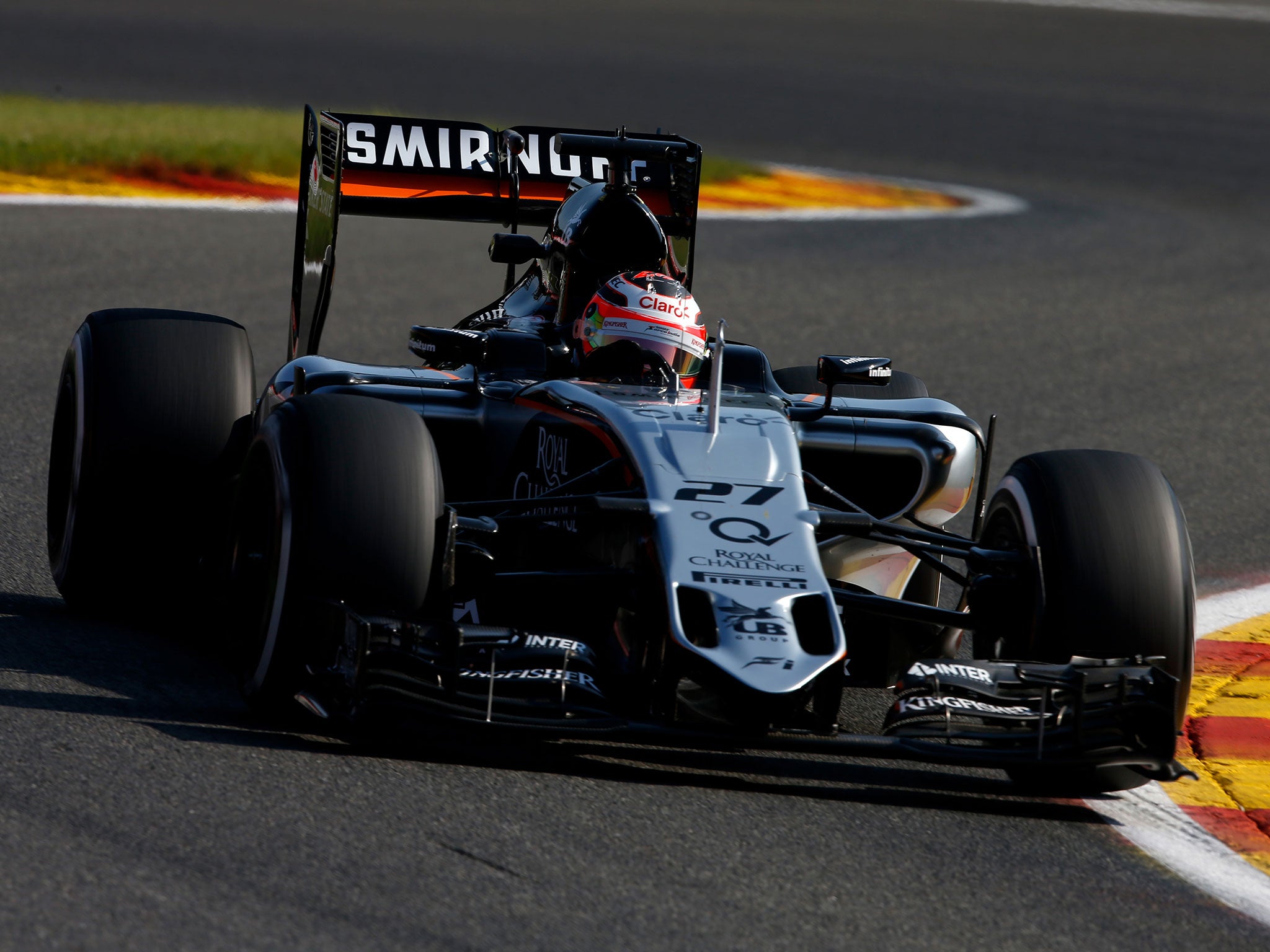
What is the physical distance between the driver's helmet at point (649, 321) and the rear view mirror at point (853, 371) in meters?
0.44

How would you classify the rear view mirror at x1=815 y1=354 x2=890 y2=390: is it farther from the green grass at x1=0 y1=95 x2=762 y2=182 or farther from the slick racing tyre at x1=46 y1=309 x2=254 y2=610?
the green grass at x1=0 y1=95 x2=762 y2=182

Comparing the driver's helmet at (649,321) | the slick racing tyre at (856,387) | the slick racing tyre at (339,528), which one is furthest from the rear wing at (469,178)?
the slick racing tyre at (339,528)

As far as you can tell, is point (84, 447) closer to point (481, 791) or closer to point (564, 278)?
point (564, 278)

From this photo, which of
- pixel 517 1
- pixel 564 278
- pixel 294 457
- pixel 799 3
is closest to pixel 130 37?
pixel 517 1

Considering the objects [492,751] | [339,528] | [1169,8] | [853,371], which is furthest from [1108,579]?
[1169,8]

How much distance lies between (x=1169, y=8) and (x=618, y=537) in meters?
34.0

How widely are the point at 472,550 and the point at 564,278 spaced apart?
1555 millimetres

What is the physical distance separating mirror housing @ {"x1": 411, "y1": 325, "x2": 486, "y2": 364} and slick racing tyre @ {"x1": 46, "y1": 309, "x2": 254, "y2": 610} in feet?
2.02

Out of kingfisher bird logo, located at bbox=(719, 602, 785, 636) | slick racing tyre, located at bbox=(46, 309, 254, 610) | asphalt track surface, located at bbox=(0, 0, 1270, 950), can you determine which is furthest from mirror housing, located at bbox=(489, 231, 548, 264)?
kingfisher bird logo, located at bbox=(719, 602, 785, 636)

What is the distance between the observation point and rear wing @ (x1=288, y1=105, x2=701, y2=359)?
7465 mm

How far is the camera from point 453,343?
5914mm

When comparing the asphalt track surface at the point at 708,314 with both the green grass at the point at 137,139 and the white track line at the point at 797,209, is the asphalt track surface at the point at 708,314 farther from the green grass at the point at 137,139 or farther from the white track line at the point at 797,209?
the green grass at the point at 137,139

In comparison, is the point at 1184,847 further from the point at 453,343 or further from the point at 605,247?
the point at 605,247

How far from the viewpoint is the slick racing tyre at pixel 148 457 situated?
5.86 metres
